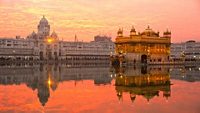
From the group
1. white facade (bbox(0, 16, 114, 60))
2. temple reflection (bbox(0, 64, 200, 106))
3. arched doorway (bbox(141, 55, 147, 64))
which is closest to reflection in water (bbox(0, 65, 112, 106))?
temple reflection (bbox(0, 64, 200, 106))

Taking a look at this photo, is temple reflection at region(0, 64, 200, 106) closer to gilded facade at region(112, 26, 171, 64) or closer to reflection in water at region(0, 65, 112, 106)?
reflection in water at region(0, 65, 112, 106)

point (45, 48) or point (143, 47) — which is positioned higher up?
point (45, 48)

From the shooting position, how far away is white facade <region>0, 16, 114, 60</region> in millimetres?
89312

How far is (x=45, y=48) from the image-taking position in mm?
93562

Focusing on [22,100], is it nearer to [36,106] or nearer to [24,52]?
[36,106]

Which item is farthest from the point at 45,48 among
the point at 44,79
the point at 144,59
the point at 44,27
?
the point at 44,79

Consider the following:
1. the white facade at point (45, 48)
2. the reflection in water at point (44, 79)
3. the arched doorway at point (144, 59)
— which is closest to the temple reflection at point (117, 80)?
the reflection in water at point (44, 79)

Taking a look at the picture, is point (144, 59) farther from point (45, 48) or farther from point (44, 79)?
point (45, 48)

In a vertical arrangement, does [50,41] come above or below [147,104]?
above

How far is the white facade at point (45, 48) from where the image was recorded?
8931cm

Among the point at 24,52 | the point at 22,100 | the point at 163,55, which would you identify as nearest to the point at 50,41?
the point at 24,52

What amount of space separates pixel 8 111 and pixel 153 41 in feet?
167

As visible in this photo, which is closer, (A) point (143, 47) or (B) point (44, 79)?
(B) point (44, 79)

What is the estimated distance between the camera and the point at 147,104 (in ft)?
40.6
